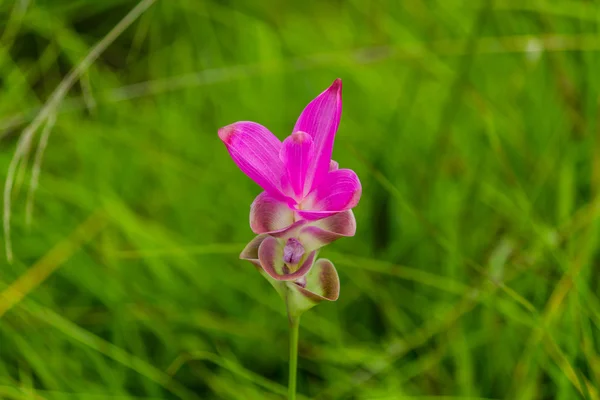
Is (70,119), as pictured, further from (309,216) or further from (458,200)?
(309,216)

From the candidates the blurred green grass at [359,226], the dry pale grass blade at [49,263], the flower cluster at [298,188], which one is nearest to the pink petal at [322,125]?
the flower cluster at [298,188]

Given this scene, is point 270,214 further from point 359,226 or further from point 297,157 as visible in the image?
point 359,226

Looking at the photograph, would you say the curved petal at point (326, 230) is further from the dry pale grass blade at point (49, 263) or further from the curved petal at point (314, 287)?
the dry pale grass blade at point (49, 263)

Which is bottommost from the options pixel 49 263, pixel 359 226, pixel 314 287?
pixel 314 287

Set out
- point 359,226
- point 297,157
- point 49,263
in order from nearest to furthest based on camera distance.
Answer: point 297,157 < point 49,263 < point 359,226

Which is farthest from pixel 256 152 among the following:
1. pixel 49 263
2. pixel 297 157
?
pixel 49 263

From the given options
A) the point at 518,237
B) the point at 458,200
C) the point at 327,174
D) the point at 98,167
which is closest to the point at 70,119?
the point at 98,167
